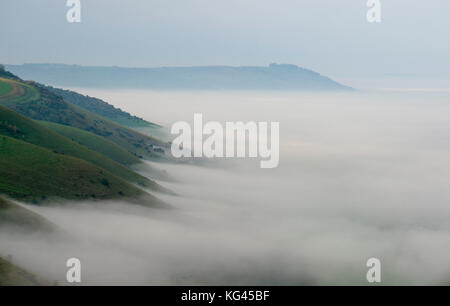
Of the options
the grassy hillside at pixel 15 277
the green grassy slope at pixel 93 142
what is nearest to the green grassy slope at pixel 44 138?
the green grassy slope at pixel 93 142

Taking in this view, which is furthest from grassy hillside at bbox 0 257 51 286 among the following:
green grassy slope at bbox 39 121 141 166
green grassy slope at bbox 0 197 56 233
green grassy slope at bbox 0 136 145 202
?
green grassy slope at bbox 39 121 141 166

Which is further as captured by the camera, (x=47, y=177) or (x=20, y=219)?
(x=47, y=177)

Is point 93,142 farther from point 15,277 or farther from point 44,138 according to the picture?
point 15,277

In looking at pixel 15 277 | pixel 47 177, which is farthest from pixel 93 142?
pixel 15 277

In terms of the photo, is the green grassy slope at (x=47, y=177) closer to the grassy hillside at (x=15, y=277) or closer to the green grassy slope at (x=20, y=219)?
the green grassy slope at (x=20, y=219)

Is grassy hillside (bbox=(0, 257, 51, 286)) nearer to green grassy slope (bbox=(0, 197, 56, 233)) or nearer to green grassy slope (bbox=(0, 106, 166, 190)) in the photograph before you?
green grassy slope (bbox=(0, 197, 56, 233))

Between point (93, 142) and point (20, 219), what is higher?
point (93, 142)
